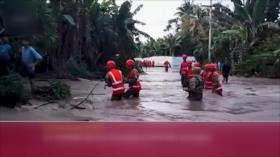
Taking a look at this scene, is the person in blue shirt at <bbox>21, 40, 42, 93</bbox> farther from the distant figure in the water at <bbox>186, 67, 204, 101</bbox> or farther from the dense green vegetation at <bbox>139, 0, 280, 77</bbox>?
the dense green vegetation at <bbox>139, 0, 280, 77</bbox>

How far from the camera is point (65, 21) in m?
13.6

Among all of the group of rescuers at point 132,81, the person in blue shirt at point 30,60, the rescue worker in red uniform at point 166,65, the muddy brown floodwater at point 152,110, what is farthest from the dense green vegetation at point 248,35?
the person in blue shirt at point 30,60

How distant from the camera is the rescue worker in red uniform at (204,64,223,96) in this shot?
1048cm

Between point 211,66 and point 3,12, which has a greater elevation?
point 3,12

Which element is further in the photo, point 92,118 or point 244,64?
point 244,64

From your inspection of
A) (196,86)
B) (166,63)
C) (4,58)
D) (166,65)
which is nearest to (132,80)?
(196,86)

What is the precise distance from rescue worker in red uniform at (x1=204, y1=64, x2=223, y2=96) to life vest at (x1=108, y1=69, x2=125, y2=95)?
2.33 metres

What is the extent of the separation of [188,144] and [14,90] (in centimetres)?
435

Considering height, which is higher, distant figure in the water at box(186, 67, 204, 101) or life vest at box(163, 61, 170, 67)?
life vest at box(163, 61, 170, 67)

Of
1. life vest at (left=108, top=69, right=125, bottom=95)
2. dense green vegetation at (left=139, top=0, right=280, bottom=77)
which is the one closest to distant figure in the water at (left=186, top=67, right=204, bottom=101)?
life vest at (left=108, top=69, right=125, bottom=95)

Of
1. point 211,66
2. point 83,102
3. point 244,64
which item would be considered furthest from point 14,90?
point 244,64

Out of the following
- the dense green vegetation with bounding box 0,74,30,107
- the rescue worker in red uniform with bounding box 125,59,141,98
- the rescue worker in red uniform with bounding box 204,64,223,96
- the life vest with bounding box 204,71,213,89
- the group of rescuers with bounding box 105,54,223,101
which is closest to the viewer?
the dense green vegetation with bounding box 0,74,30,107

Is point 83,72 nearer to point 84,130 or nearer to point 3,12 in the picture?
point 3,12

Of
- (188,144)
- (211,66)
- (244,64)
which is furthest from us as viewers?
(244,64)
